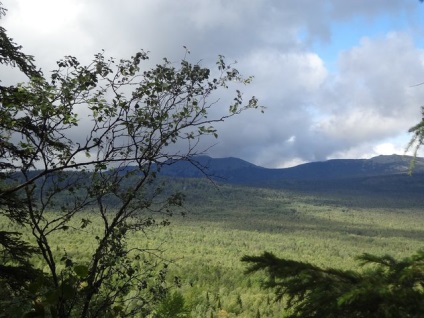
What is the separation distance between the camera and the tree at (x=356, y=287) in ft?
7.27

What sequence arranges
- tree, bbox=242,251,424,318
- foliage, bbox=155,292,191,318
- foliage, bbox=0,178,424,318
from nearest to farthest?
tree, bbox=242,251,424,318 < foliage, bbox=155,292,191,318 < foliage, bbox=0,178,424,318

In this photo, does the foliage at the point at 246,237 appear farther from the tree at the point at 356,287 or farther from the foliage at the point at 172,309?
the foliage at the point at 172,309

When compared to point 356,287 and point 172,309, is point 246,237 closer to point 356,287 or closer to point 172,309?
point 172,309

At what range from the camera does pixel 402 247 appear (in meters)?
72.7

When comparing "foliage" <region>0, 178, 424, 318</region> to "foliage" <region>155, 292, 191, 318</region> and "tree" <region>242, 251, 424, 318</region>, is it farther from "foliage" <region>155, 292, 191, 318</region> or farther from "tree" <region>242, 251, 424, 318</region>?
"foliage" <region>155, 292, 191, 318</region>

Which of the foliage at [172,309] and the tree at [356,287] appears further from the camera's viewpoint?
the foliage at [172,309]

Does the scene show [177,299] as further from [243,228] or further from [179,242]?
[243,228]

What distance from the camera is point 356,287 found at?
2.34 meters

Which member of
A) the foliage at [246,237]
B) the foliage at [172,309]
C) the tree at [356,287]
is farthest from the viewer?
the foliage at [246,237]

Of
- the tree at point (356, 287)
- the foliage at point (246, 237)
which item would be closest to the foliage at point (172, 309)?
the foliage at point (246, 237)

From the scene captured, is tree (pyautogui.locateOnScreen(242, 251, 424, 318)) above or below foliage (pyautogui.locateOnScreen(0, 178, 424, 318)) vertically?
above

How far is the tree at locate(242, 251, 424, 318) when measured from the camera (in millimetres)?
2217

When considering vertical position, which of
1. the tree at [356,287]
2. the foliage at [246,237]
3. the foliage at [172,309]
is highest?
the tree at [356,287]

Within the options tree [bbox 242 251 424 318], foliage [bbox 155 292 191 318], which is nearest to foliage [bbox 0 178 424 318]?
tree [bbox 242 251 424 318]
